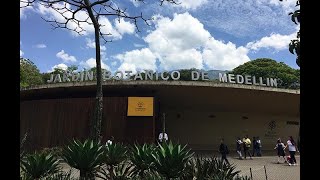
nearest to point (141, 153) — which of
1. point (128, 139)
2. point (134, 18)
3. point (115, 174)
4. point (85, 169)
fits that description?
point (115, 174)

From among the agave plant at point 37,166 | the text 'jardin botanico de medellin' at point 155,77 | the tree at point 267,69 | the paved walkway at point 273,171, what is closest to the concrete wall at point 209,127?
the text 'jardin botanico de medellin' at point 155,77

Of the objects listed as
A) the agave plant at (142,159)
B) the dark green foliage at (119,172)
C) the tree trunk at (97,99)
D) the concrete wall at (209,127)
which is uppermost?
the tree trunk at (97,99)

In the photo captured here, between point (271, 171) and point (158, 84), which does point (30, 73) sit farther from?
point (271, 171)

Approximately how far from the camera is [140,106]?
1030 inches

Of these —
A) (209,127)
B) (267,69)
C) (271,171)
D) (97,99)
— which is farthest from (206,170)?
(267,69)

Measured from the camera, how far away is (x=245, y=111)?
112ft

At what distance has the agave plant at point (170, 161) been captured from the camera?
718 centimetres

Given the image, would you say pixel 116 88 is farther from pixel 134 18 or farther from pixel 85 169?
pixel 85 169

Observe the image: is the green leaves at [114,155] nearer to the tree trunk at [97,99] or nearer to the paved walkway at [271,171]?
A: the tree trunk at [97,99]

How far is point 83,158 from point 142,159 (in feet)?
4.52

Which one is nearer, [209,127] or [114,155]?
[114,155]

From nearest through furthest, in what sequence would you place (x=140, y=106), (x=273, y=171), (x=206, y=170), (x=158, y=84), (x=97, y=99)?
(x=206, y=170)
(x=97, y=99)
(x=273, y=171)
(x=158, y=84)
(x=140, y=106)

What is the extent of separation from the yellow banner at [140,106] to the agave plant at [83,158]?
18.6 metres

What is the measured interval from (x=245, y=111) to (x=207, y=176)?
27.8 metres
